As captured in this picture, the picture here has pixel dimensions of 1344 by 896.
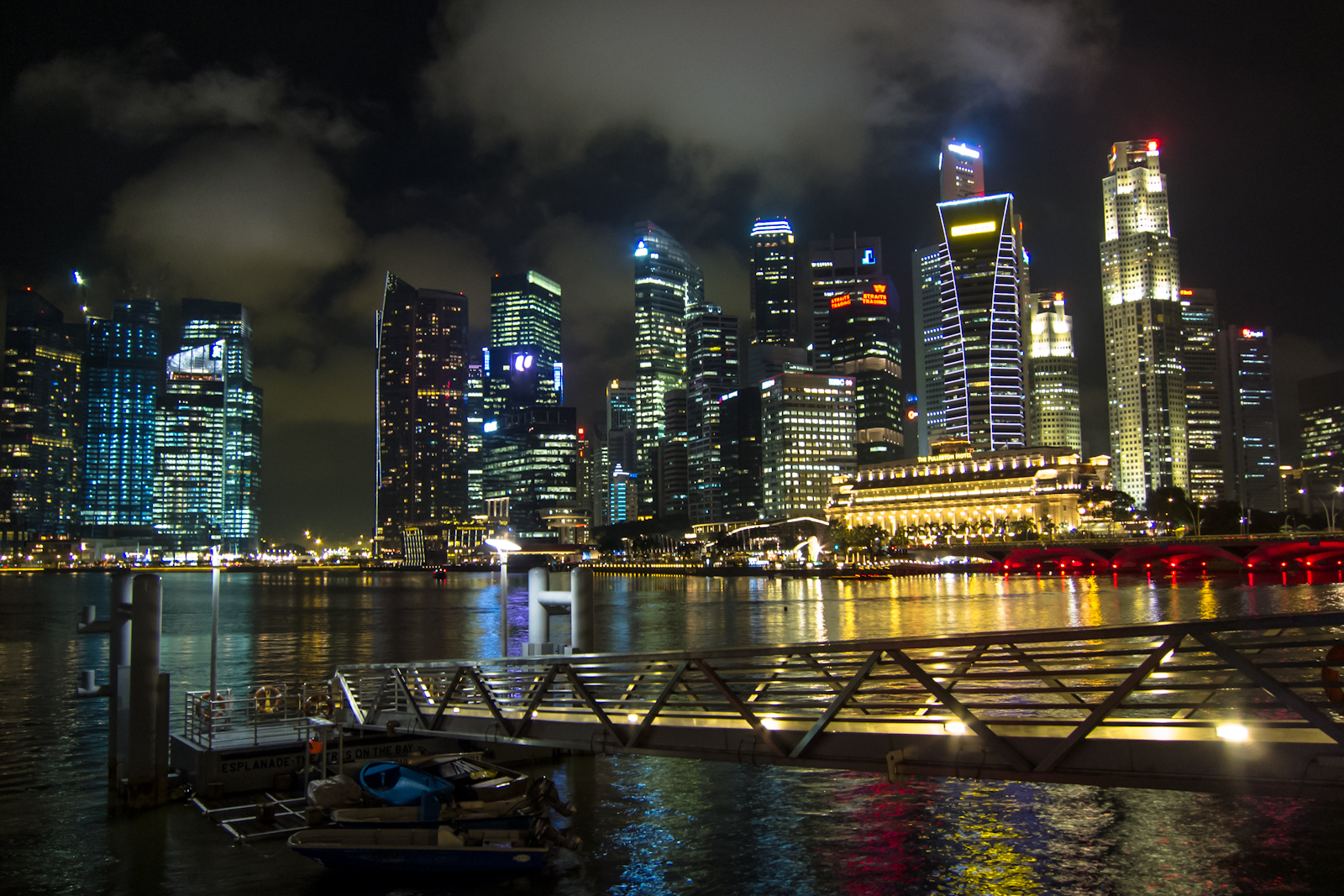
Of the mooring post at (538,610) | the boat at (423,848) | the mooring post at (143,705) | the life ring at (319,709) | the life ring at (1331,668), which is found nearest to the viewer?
the life ring at (1331,668)

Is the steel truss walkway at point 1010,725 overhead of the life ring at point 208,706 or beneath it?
overhead

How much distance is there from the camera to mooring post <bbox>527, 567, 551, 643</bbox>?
2586cm

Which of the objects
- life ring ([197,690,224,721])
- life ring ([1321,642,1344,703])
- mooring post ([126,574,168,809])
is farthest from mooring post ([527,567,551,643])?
life ring ([1321,642,1344,703])

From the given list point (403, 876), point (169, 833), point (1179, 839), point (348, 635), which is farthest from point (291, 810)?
point (348, 635)

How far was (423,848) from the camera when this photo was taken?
17.0 m

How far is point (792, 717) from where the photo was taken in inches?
643

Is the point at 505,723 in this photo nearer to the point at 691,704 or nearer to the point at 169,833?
the point at 691,704

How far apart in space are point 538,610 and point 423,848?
32.0 feet

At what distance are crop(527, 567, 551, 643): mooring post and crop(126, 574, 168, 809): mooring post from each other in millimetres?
9189

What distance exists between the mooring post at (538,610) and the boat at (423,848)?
342 inches

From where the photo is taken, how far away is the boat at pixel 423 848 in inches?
674

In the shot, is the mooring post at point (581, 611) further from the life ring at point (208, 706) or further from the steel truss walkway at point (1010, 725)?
the life ring at point (208, 706)

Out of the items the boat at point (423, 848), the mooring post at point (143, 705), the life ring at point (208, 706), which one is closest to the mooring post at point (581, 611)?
the boat at point (423, 848)

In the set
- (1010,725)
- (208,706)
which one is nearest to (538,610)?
(208,706)
